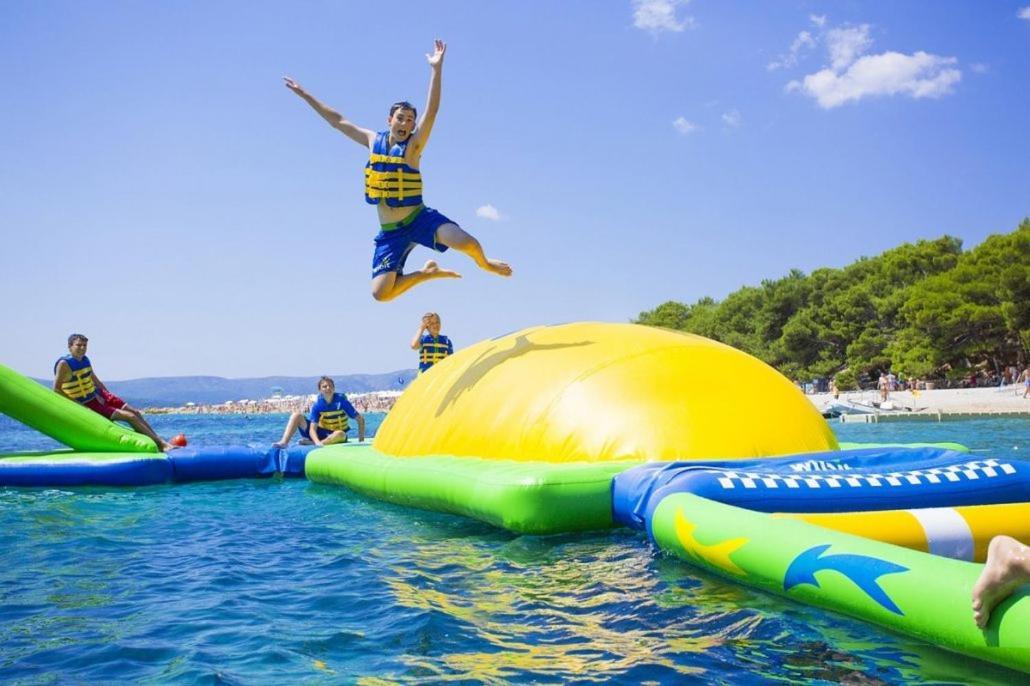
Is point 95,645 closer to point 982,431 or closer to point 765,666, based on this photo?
point 765,666

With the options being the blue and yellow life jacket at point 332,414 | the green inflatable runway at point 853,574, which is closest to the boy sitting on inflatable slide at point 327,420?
the blue and yellow life jacket at point 332,414

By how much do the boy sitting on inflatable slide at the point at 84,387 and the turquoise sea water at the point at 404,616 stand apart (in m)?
3.88

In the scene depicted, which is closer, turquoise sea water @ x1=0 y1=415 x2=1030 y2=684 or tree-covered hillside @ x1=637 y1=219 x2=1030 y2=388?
turquoise sea water @ x1=0 y1=415 x2=1030 y2=684

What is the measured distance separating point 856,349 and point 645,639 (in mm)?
34851

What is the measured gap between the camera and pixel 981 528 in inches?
134

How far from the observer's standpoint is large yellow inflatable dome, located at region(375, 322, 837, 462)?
16.3ft

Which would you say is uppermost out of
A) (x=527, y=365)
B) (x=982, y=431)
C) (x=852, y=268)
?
(x=852, y=268)

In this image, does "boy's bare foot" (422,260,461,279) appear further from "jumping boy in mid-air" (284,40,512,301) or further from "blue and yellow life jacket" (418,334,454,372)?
"blue and yellow life jacket" (418,334,454,372)

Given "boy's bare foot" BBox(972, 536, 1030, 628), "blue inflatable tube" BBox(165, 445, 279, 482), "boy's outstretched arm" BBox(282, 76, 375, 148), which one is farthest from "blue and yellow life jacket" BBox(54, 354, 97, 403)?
"boy's bare foot" BBox(972, 536, 1030, 628)

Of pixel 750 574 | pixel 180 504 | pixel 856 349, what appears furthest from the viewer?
pixel 856 349

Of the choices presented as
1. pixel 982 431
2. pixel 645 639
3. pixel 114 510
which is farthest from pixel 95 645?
pixel 982 431

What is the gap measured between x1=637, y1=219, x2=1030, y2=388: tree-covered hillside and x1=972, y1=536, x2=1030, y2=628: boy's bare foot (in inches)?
1122

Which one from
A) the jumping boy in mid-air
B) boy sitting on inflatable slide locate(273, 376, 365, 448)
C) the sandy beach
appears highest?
the jumping boy in mid-air

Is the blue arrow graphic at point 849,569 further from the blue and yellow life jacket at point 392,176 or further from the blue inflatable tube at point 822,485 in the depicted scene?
the blue and yellow life jacket at point 392,176
